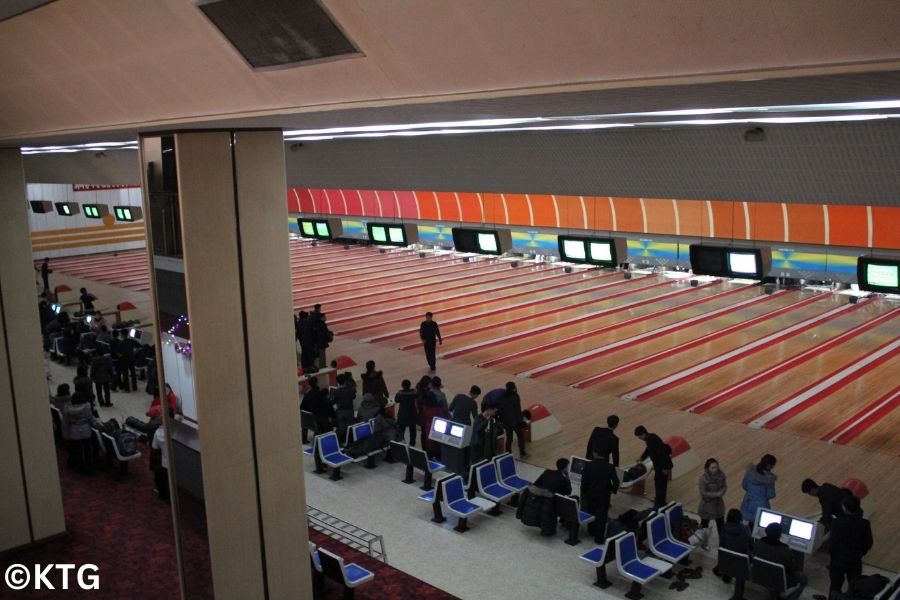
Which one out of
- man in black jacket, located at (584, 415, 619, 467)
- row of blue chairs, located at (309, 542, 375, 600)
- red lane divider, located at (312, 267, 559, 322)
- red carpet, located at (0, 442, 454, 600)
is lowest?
red lane divider, located at (312, 267, 559, 322)

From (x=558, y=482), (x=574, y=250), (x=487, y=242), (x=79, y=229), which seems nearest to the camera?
(x=558, y=482)

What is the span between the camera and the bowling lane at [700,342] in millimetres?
15992

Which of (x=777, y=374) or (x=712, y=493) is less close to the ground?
(x=712, y=493)

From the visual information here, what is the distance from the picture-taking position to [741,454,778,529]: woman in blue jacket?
8.72m

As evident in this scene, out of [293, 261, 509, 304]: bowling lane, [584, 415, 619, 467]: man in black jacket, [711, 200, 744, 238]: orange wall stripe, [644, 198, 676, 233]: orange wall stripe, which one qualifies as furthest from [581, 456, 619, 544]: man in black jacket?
[293, 261, 509, 304]: bowling lane

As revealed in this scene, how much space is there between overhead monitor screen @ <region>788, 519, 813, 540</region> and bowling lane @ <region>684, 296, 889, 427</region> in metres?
5.34

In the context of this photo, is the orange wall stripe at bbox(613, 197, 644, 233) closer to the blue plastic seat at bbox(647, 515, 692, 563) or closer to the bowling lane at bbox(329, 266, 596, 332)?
the bowling lane at bbox(329, 266, 596, 332)

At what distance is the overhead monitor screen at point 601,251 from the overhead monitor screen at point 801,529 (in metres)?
6.18

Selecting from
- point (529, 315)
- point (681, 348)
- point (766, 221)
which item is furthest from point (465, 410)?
point (529, 315)

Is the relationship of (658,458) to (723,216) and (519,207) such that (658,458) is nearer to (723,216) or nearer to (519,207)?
(723,216)

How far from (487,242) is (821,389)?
642 cm

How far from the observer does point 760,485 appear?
876 cm

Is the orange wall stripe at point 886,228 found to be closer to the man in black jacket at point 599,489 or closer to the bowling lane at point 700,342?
the bowling lane at point 700,342

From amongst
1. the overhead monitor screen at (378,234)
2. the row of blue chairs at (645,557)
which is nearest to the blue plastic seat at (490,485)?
the row of blue chairs at (645,557)
